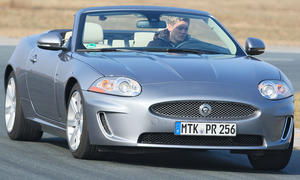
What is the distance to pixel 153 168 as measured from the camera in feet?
26.9

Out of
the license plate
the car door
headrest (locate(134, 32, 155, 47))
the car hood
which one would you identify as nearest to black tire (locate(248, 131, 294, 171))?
the license plate

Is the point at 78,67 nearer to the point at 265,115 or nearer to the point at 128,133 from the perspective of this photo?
the point at 128,133

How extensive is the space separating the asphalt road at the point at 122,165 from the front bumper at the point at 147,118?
24cm

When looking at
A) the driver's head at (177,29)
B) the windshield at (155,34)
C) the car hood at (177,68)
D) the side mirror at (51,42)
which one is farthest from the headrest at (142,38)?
the side mirror at (51,42)

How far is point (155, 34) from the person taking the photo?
9.70 meters

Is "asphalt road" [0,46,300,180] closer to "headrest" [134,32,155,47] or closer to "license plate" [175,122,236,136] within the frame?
"license plate" [175,122,236,136]

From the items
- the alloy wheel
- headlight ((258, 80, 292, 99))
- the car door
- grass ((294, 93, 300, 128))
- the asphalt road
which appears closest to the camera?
the asphalt road

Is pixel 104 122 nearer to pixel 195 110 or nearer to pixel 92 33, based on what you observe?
pixel 195 110

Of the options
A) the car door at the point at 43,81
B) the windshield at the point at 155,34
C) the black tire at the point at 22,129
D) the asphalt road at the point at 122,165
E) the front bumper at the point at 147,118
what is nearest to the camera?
the asphalt road at the point at 122,165

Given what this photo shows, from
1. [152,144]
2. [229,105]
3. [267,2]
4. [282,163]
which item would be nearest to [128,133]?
[152,144]

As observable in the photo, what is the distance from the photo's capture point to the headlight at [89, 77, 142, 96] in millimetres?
7992

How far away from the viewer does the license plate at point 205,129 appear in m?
7.90

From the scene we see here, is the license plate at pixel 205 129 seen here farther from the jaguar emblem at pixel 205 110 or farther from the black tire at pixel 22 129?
the black tire at pixel 22 129

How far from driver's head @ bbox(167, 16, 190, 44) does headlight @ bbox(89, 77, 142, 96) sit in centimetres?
161
